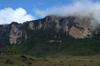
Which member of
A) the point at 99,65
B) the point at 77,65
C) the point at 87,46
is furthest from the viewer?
the point at 87,46

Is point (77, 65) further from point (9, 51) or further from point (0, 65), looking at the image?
point (9, 51)

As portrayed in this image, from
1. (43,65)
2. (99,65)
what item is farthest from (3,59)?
(99,65)

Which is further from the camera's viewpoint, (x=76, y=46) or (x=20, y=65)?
(x=76, y=46)

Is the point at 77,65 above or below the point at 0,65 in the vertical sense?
below

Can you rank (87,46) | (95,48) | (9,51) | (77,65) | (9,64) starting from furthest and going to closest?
(87,46), (95,48), (9,51), (77,65), (9,64)

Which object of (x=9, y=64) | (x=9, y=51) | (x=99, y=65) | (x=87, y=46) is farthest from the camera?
(x=87, y=46)

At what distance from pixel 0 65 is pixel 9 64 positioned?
5526 mm

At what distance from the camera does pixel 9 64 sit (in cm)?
4900

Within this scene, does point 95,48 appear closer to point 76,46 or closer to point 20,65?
point 76,46

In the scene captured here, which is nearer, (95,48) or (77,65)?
(77,65)

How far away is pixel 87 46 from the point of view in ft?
622

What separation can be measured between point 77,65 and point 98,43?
5708 inches

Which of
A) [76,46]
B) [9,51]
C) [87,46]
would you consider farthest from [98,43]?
[9,51]

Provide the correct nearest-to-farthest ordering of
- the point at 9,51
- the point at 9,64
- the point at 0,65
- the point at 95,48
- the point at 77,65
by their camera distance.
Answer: the point at 0,65 → the point at 9,64 → the point at 77,65 → the point at 9,51 → the point at 95,48
